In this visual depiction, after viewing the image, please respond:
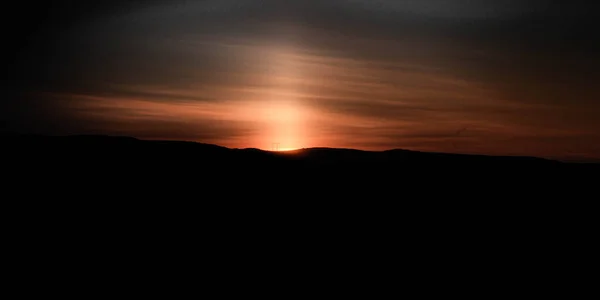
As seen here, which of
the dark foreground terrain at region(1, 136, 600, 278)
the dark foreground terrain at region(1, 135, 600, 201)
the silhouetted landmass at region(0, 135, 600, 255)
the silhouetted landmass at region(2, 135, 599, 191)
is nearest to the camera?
the dark foreground terrain at region(1, 136, 600, 278)

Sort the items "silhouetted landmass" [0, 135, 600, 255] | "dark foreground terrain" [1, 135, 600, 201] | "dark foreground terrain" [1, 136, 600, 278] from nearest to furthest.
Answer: "dark foreground terrain" [1, 136, 600, 278]
"silhouetted landmass" [0, 135, 600, 255]
"dark foreground terrain" [1, 135, 600, 201]

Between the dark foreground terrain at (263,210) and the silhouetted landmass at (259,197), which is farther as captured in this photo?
the silhouetted landmass at (259,197)

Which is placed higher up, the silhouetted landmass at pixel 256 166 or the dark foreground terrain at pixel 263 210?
the silhouetted landmass at pixel 256 166

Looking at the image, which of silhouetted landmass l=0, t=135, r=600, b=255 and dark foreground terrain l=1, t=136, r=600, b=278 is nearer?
dark foreground terrain l=1, t=136, r=600, b=278

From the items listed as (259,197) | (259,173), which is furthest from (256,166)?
(259,197)

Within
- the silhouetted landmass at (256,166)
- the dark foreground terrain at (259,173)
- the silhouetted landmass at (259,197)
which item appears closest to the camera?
the silhouetted landmass at (259,197)

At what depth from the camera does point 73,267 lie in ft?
45.7

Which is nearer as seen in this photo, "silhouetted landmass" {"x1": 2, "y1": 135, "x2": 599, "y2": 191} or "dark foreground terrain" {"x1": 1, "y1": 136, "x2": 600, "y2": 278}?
"dark foreground terrain" {"x1": 1, "y1": 136, "x2": 600, "y2": 278}

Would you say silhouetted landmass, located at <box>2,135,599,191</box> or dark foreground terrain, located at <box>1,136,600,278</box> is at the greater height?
silhouetted landmass, located at <box>2,135,599,191</box>

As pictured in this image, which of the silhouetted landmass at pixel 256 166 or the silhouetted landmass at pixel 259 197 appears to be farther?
the silhouetted landmass at pixel 256 166

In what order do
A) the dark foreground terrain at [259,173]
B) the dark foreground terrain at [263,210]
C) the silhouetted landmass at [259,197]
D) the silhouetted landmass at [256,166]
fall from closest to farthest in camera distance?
the dark foreground terrain at [263,210] < the silhouetted landmass at [259,197] < the dark foreground terrain at [259,173] < the silhouetted landmass at [256,166]

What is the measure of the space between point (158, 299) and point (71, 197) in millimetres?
5693

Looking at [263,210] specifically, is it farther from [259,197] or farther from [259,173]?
[259,173]

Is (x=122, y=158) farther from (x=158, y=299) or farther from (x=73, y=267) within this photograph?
(x=158, y=299)
